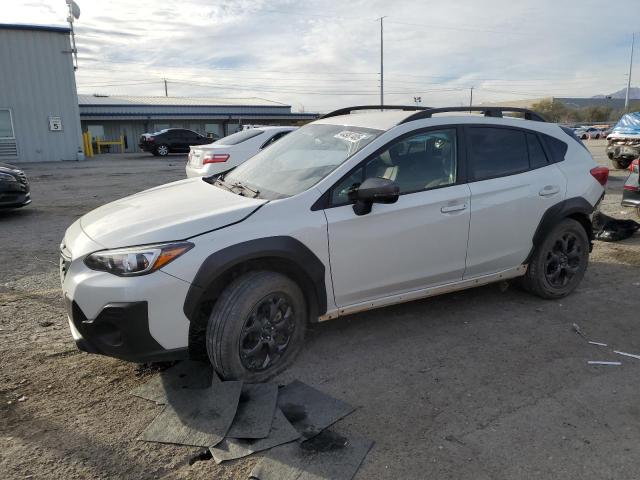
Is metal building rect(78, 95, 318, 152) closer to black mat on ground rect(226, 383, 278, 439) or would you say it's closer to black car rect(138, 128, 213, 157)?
black car rect(138, 128, 213, 157)

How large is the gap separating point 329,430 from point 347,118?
2.76 m

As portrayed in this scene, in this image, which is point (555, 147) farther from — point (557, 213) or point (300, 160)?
point (300, 160)

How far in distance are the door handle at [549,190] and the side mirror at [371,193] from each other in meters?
1.71

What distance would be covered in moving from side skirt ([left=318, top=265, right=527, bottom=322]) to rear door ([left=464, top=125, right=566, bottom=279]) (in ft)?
0.20

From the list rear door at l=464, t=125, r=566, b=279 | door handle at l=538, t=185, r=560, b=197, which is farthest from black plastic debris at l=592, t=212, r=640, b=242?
rear door at l=464, t=125, r=566, b=279

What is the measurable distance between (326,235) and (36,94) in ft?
82.7

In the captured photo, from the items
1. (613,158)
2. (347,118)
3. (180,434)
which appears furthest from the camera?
(613,158)

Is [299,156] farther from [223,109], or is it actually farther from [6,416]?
[223,109]

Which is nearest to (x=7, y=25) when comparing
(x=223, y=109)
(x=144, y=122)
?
(x=144, y=122)

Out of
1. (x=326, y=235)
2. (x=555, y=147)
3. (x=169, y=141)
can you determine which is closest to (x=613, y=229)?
(x=555, y=147)

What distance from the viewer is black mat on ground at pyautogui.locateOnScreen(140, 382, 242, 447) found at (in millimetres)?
→ 2786

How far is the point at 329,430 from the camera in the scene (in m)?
2.89

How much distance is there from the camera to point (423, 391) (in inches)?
130

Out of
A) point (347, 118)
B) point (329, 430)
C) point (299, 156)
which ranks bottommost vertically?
point (329, 430)
